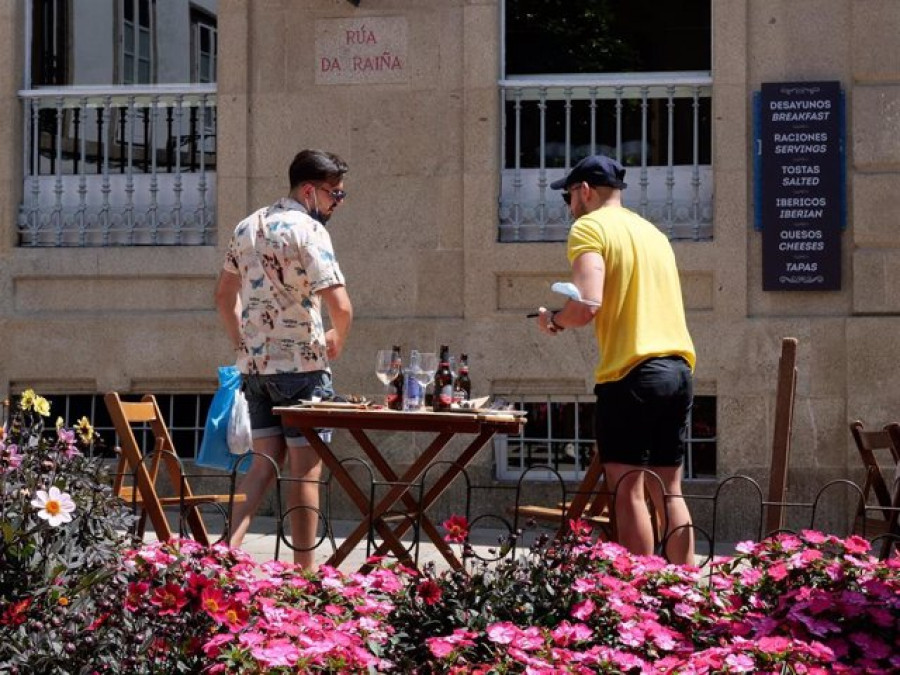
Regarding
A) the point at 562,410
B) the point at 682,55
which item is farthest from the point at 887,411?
the point at 682,55

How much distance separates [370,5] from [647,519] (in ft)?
18.4

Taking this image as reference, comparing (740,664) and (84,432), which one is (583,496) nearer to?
(84,432)

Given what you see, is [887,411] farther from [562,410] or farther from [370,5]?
[370,5]

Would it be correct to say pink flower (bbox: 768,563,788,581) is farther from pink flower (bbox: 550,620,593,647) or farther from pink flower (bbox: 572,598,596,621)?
pink flower (bbox: 550,620,593,647)

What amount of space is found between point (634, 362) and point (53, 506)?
243cm

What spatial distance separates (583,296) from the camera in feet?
19.0

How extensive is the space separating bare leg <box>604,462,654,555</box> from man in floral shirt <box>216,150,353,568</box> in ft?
4.49

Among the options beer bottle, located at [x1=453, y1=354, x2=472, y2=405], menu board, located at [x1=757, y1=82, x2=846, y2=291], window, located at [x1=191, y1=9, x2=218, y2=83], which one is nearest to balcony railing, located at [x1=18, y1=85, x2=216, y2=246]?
window, located at [x1=191, y1=9, x2=218, y2=83]

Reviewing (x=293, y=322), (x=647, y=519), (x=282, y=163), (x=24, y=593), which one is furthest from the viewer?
(x=282, y=163)

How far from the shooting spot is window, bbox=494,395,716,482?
1027 cm

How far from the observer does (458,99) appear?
10.4m

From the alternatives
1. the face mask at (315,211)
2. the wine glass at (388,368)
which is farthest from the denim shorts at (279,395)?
the face mask at (315,211)

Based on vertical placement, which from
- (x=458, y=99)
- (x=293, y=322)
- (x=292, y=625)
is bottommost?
(x=292, y=625)

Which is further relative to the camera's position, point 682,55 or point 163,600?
point 682,55
